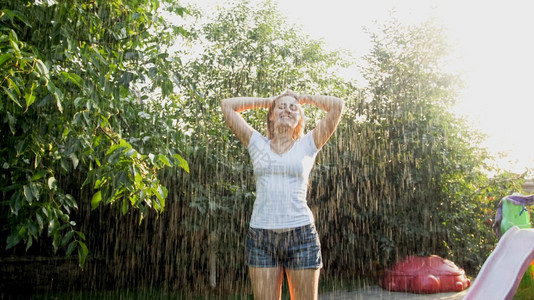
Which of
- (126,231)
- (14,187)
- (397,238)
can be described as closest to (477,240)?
(397,238)

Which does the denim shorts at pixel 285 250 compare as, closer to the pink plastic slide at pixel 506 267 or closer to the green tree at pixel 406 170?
the pink plastic slide at pixel 506 267

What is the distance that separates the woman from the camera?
1.93 metres

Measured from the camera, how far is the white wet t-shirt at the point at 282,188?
6.54 feet

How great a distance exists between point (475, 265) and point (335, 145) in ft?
7.80

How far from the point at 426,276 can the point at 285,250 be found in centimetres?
414

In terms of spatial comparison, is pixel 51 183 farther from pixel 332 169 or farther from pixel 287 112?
pixel 332 169

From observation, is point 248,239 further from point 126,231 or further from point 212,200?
point 126,231

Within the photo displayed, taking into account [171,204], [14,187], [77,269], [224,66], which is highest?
[224,66]

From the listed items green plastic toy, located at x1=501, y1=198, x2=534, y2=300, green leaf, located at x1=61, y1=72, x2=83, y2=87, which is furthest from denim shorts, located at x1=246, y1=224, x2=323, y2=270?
green plastic toy, located at x1=501, y1=198, x2=534, y2=300

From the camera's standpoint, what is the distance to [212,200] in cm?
568

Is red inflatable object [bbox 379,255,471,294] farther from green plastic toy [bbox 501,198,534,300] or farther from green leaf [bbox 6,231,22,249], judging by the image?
green leaf [bbox 6,231,22,249]

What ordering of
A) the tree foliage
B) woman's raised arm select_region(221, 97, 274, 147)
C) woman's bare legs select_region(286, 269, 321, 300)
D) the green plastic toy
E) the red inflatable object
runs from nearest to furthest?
woman's bare legs select_region(286, 269, 321, 300) < woman's raised arm select_region(221, 97, 274, 147) < the green plastic toy < the red inflatable object < the tree foliage

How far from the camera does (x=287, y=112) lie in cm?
219

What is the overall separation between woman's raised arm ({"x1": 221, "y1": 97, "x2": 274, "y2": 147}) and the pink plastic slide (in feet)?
5.92
